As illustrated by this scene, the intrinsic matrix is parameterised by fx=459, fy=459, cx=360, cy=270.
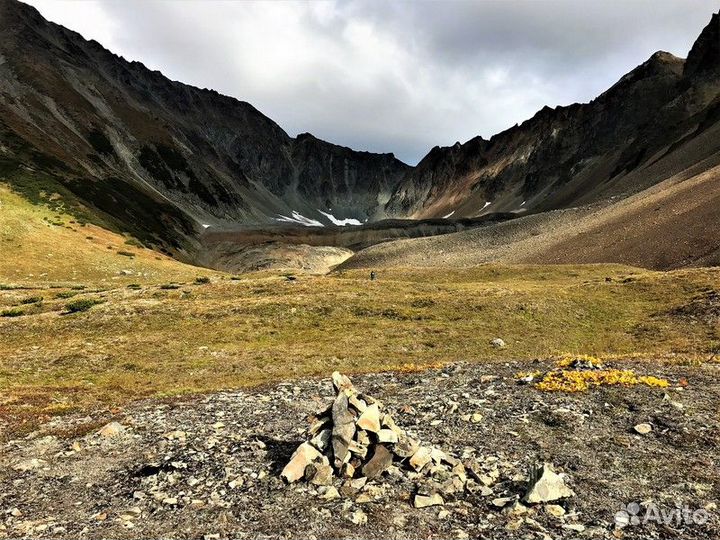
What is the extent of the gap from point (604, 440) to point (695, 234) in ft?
233

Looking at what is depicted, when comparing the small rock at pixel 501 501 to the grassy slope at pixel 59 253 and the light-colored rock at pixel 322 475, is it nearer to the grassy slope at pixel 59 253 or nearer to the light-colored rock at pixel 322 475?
the light-colored rock at pixel 322 475

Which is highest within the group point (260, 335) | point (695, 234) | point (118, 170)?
point (118, 170)

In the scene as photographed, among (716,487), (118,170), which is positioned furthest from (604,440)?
(118,170)

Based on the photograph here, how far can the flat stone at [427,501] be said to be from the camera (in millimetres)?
10773

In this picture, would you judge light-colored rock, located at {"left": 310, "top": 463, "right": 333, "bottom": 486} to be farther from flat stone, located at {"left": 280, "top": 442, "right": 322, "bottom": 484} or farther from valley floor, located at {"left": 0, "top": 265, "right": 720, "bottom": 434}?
valley floor, located at {"left": 0, "top": 265, "right": 720, "bottom": 434}

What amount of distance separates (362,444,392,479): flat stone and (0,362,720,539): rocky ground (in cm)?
23

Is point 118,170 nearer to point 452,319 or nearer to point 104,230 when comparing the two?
point 104,230

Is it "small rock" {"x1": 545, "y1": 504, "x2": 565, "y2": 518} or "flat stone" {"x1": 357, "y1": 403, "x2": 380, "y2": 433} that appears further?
"flat stone" {"x1": 357, "y1": 403, "x2": 380, "y2": 433}

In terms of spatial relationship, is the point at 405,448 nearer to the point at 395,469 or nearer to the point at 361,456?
the point at 395,469

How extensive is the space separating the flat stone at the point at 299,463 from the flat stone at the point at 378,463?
142 centimetres

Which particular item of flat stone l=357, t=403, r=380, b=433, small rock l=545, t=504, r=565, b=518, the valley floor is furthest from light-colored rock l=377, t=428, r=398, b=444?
the valley floor

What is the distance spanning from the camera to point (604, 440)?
1362 cm

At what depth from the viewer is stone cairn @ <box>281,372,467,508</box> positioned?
11961 millimetres

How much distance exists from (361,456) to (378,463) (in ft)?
1.67
